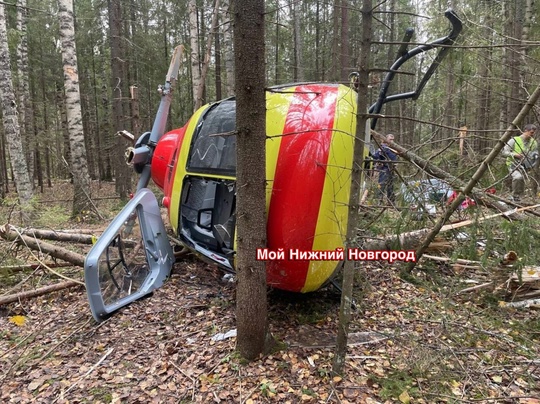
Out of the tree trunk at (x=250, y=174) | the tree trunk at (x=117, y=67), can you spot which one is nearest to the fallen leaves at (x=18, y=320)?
the tree trunk at (x=250, y=174)

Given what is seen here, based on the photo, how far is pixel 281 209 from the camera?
3016 mm

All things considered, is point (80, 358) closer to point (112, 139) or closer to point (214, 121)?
point (214, 121)

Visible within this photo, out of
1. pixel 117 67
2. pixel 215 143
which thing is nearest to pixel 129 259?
pixel 215 143

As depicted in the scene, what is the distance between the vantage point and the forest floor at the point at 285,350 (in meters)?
2.64

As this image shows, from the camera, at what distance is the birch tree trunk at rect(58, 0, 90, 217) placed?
8.58 metres

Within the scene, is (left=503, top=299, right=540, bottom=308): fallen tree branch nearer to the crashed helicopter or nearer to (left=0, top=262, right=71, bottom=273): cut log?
the crashed helicopter

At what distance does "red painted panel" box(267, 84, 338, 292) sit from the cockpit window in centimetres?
83

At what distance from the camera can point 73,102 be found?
29.0ft

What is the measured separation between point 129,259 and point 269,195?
2012 mm

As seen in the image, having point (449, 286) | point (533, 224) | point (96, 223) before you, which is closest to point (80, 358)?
point (449, 286)

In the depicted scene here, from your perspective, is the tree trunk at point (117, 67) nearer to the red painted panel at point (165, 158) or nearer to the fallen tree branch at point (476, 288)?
the red painted panel at point (165, 158)

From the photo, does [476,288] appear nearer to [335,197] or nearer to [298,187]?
[335,197]

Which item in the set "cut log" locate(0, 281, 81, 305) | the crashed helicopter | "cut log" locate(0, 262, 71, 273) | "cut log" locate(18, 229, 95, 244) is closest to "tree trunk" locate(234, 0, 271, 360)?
the crashed helicopter

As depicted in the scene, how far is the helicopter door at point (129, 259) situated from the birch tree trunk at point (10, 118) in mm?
5339
